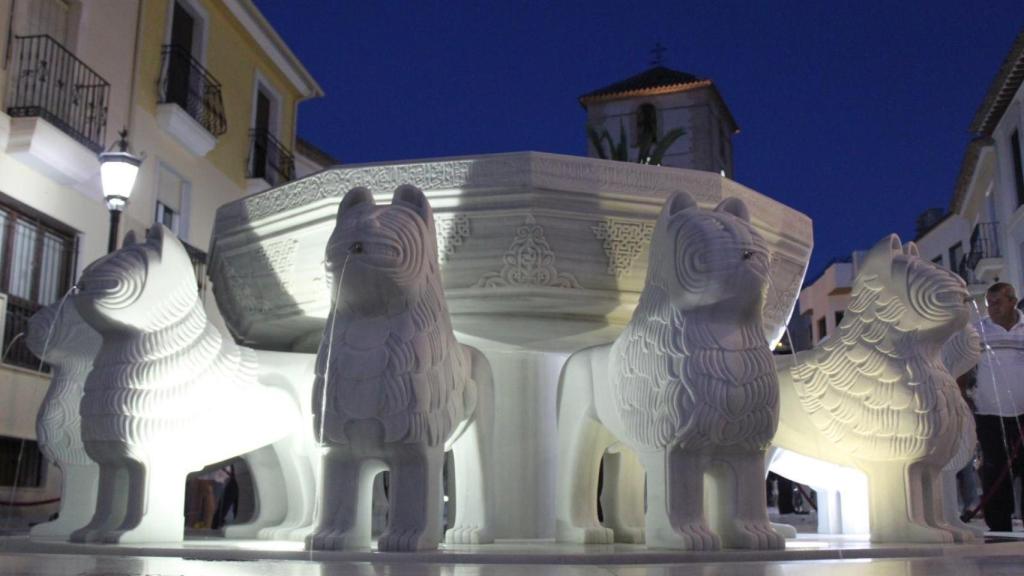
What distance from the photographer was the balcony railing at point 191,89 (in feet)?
49.1

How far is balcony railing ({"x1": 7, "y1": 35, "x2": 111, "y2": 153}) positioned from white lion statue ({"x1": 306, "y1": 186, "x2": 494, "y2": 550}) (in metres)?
9.45

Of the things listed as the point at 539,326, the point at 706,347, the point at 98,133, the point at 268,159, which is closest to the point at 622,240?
the point at 539,326

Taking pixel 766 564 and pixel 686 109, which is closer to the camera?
pixel 766 564

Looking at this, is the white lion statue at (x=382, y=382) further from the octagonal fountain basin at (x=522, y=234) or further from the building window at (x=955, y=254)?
the building window at (x=955, y=254)

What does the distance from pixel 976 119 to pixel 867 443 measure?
64.7ft

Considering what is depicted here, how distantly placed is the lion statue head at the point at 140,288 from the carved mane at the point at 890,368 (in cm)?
251

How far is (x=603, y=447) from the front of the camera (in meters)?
4.43

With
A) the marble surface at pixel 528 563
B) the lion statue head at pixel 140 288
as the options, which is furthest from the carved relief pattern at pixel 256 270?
the marble surface at pixel 528 563

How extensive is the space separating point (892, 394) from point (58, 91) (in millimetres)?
11018

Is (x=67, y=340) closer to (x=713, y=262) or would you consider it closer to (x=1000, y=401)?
(x=713, y=262)

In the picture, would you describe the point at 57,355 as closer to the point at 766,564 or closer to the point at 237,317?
the point at 237,317

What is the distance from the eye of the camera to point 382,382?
131 inches

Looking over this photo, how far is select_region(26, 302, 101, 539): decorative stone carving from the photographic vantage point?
15.1 ft

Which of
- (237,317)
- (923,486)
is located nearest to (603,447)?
(923,486)
